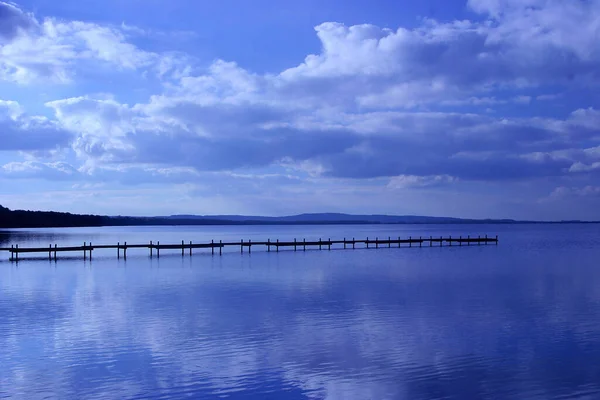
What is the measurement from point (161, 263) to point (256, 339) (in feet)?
133

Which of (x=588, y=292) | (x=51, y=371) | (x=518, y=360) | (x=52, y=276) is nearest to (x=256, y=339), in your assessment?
(x=51, y=371)

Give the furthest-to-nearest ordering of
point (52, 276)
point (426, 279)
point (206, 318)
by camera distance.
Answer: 1. point (52, 276)
2. point (426, 279)
3. point (206, 318)

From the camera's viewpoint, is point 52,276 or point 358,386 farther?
point 52,276

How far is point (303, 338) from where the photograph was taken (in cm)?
2242

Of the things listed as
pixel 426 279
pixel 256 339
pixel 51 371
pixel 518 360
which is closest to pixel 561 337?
pixel 518 360

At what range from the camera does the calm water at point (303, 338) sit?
16.6 metres

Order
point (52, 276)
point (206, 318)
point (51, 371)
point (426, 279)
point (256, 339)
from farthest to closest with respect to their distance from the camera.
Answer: point (52, 276), point (426, 279), point (206, 318), point (256, 339), point (51, 371)

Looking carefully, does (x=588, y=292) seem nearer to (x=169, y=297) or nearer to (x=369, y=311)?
(x=369, y=311)

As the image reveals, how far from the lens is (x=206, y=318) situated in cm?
2689

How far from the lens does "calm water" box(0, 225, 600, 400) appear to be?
1658 cm

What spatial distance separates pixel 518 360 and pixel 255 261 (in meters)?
45.9

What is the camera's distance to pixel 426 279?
142ft

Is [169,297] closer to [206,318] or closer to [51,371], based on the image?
[206,318]

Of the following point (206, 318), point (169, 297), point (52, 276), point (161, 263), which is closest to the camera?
point (206, 318)
